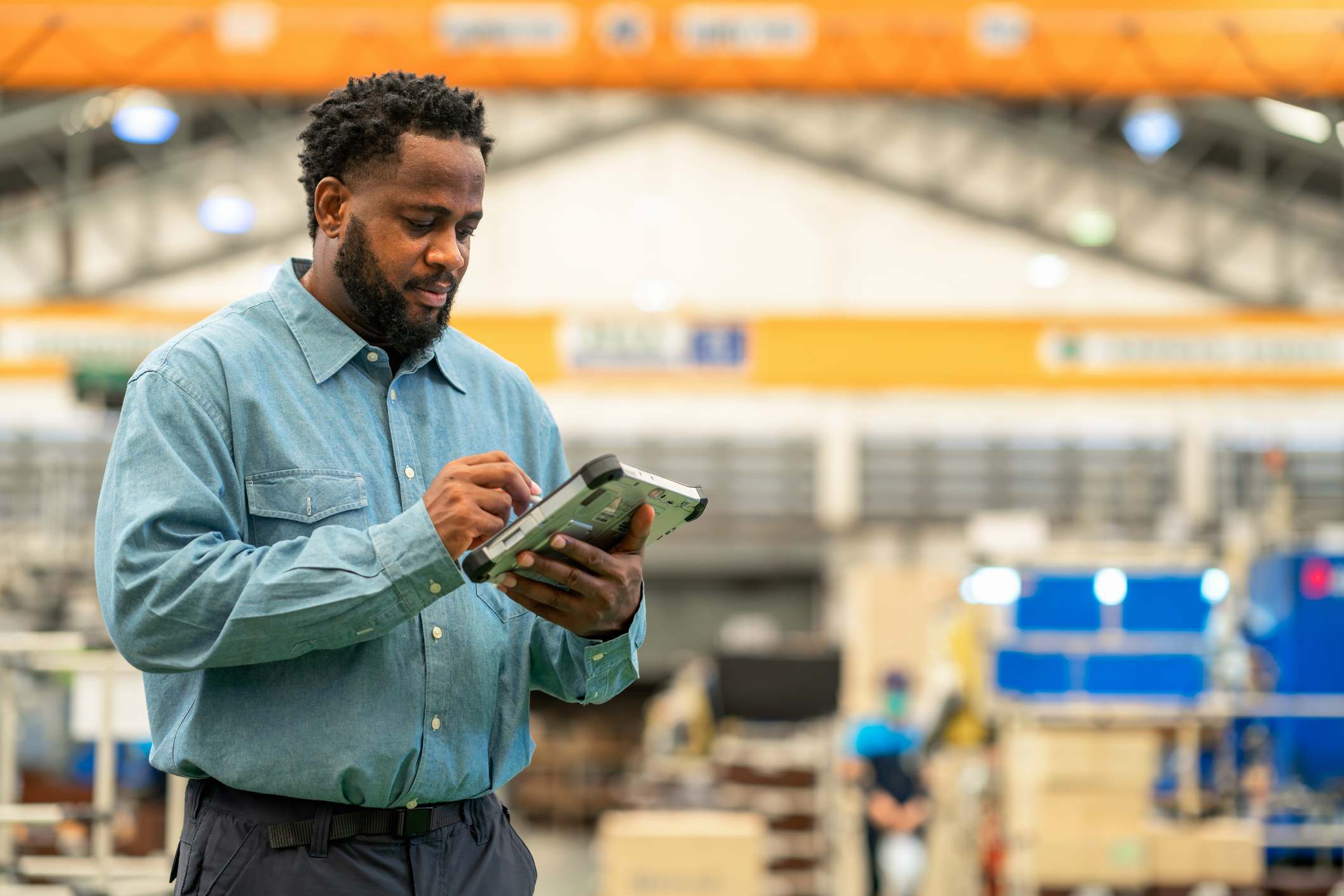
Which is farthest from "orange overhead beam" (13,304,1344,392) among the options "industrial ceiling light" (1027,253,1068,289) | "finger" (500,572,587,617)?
"finger" (500,572,587,617)

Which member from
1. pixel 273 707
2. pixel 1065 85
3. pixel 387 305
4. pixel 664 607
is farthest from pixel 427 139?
pixel 664 607

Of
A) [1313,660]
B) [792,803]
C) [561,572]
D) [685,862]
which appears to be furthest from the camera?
[1313,660]

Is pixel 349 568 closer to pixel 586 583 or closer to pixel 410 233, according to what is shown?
pixel 586 583

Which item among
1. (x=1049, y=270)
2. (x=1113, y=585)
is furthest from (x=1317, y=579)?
(x=1049, y=270)

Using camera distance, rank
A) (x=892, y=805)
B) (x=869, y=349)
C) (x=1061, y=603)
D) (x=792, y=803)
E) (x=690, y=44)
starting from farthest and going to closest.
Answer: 1. (x=869, y=349)
2. (x=690, y=44)
3. (x=792, y=803)
4. (x=892, y=805)
5. (x=1061, y=603)

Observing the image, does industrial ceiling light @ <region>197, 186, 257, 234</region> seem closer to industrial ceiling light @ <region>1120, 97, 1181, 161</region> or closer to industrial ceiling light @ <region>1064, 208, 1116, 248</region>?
industrial ceiling light @ <region>1120, 97, 1181, 161</region>

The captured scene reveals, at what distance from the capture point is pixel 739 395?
750 inches

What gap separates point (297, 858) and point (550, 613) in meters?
0.35

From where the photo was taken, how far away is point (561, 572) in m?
1.53

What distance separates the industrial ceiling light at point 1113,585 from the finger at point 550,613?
7529 mm

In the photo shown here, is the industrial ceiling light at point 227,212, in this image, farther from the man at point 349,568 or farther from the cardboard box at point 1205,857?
the man at point 349,568

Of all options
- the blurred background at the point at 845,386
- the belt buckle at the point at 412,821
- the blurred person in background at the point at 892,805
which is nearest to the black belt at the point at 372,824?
the belt buckle at the point at 412,821

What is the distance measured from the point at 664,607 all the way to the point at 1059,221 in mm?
7069

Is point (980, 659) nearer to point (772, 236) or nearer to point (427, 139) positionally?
point (427, 139)
